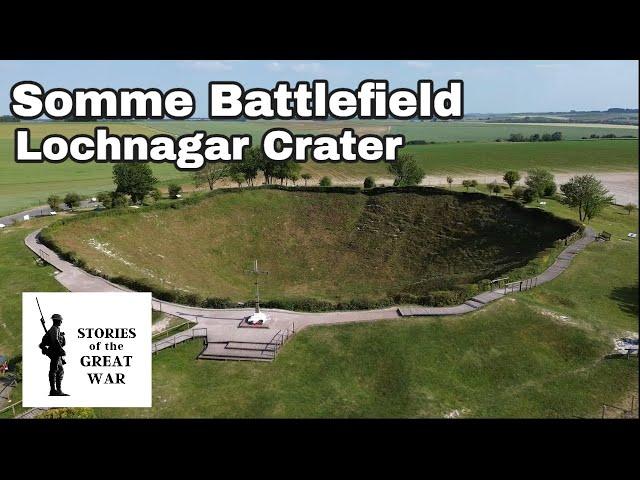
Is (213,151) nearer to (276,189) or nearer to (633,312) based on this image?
(633,312)

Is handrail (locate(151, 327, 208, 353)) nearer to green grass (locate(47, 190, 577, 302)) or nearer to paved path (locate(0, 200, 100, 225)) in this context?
green grass (locate(47, 190, 577, 302))

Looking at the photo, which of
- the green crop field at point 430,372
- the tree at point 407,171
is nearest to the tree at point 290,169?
the tree at point 407,171

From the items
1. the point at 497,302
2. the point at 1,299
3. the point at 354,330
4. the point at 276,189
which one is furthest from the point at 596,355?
the point at 276,189

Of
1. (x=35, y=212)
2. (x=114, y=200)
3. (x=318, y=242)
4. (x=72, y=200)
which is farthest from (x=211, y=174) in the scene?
(x=318, y=242)

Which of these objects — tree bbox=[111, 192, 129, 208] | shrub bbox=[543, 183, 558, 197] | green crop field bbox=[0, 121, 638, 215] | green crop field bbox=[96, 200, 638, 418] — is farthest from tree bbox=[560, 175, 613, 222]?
tree bbox=[111, 192, 129, 208]

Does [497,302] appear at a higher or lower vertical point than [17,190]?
lower

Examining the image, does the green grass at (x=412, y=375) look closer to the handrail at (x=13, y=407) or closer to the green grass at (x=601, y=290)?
the green grass at (x=601, y=290)
